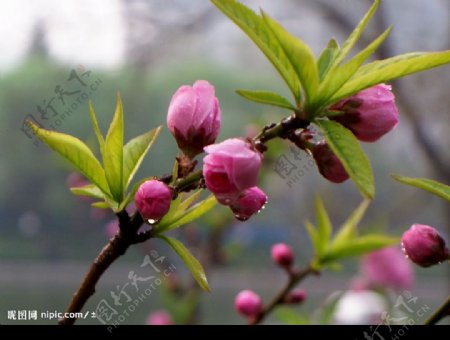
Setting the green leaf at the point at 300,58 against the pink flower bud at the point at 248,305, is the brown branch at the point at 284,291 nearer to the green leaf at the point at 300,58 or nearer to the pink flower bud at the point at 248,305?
the pink flower bud at the point at 248,305

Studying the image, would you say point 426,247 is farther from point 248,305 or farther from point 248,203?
point 248,305

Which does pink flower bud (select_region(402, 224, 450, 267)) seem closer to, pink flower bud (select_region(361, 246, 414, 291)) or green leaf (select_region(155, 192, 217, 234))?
green leaf (select_region(155, 192, 217, 234))

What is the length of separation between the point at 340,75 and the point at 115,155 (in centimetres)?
15

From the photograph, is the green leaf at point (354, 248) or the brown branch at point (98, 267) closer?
the brown branch at point (98, 267)

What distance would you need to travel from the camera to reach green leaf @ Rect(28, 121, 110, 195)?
1.32 feet

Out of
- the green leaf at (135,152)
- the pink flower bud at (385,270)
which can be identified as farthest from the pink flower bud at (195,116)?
the pink flower bud at (385,270)

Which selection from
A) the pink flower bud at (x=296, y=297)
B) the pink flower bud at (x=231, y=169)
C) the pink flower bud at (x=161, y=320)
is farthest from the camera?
the pink flower bud at (x=161, y=320)

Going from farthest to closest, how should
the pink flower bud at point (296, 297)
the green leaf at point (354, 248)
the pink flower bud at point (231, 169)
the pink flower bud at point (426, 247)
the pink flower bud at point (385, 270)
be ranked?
the pink flower bud at point (385, 270)
the pink flower bud at point (296, 297)
the green leaf at point (354, 248)
the pink flower bud at point (426, 247)
the pink flower bud at point (231, 169)

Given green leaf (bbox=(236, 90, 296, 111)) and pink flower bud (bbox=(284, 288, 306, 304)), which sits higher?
green leaf (bbox=(236, 90, 296, 111))

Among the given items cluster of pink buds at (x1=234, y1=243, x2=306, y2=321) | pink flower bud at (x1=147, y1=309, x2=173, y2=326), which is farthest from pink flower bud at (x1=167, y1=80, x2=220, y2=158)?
pink flower bud at (x1=147, y1=309, x2=173, y2=326)

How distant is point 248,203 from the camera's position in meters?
0.39

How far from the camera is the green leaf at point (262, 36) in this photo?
37cm

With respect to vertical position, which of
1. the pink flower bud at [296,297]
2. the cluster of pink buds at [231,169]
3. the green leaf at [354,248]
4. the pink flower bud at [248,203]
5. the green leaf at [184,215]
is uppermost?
the cluster of pink buds at [231,169]

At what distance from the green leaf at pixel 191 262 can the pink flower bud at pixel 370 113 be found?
0.13m
